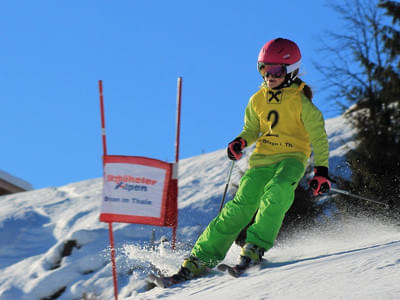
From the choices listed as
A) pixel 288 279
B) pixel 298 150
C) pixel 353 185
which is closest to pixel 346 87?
pixel 353 185

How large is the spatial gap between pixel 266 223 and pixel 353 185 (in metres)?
6.42

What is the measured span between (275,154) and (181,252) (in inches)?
50.8

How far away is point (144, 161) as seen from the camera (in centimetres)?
517

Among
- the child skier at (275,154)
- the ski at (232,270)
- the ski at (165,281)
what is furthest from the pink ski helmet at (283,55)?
the ski at (165,281)

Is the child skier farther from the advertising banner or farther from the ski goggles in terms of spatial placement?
the advertising banner

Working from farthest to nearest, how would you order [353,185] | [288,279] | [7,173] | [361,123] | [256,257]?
[7,173], [361,123], [353,185], [256,257], [288,279]

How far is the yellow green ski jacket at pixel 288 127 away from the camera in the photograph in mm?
5062

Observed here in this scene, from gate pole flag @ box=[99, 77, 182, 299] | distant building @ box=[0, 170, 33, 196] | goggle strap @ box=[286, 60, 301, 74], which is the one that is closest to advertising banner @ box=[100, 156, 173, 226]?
gate pole flag @ box=[99, 77, 182, 299]

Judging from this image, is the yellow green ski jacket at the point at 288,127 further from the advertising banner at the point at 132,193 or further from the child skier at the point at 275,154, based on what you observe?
the advertising banner at the point at 132,193

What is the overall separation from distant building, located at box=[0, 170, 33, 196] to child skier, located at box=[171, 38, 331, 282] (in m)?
15.4

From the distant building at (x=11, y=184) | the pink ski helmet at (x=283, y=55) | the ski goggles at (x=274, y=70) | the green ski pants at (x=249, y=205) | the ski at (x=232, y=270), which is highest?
the distant building at (x=11, y=184)

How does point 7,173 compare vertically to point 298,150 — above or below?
above

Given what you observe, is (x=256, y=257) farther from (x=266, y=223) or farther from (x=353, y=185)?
(x=353, y=185)

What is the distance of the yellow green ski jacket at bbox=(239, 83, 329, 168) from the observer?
5.06 metres
